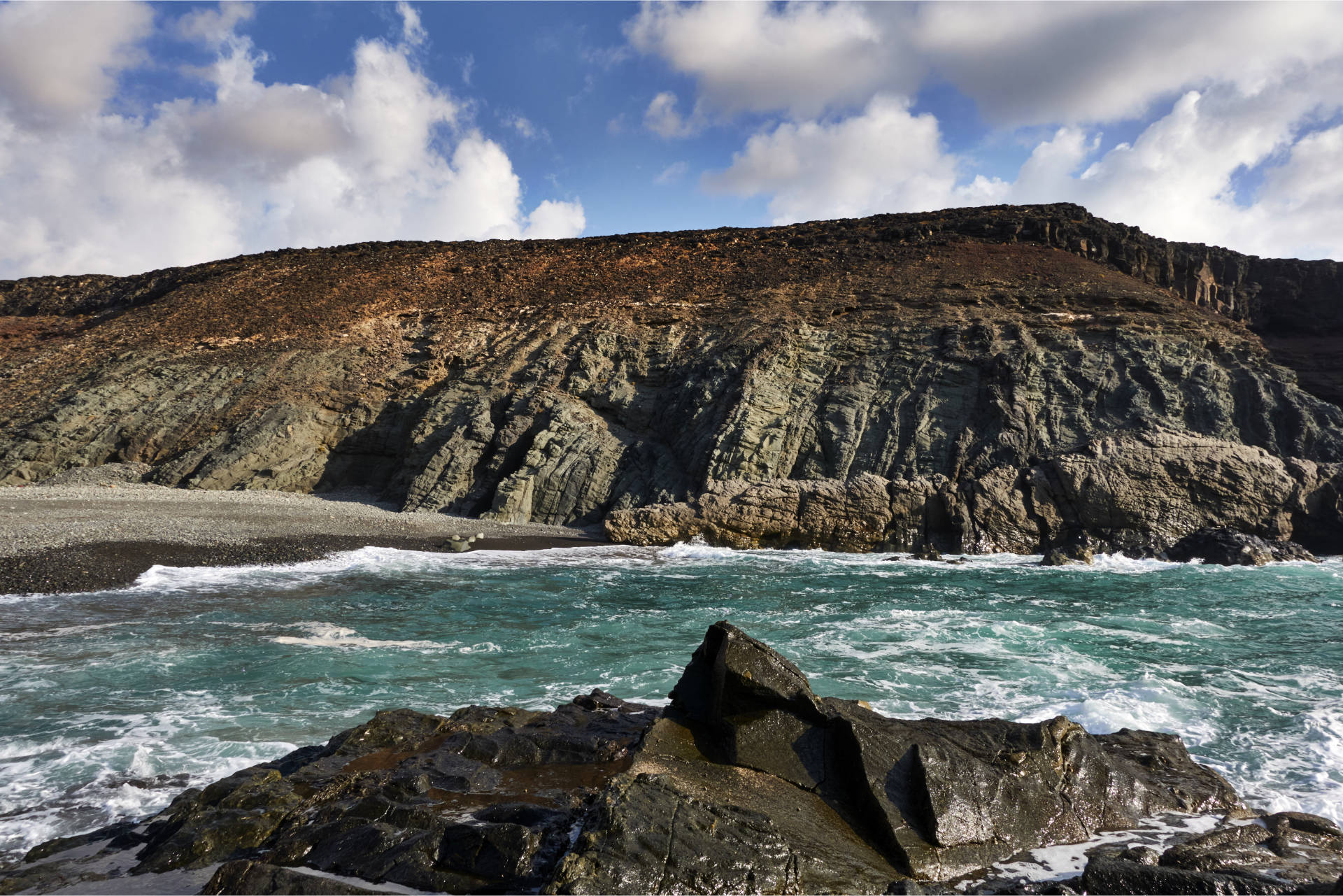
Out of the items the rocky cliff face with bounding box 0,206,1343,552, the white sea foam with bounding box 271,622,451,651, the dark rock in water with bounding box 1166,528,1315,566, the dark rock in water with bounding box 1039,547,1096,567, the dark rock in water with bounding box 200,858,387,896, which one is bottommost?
the white sea foam with bounding box 271,622,451,651

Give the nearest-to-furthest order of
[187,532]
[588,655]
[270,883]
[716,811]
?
[270,883] → [716,811] → [588,655] → [187,532]

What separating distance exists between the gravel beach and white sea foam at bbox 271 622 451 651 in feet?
18.5

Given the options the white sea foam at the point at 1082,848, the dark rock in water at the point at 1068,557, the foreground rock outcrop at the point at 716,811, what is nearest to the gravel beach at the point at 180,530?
the foreground rock outcrop at the point at 716,811

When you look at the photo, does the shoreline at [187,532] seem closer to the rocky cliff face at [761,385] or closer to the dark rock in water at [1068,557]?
the rocky cliff face at [761,385]

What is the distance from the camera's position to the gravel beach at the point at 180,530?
14555mm

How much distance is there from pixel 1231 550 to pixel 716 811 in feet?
64.0

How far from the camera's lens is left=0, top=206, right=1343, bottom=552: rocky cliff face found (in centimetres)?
2080

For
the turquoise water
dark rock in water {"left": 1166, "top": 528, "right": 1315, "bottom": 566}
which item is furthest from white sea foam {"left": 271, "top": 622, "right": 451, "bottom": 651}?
dark rock in water {"left": 1166, "top": 528, "right": 1315, "bottom": 566}

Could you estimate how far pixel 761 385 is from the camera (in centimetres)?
2544

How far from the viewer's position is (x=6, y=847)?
4.97 metres

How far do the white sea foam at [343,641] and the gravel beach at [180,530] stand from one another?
5634 millimetres

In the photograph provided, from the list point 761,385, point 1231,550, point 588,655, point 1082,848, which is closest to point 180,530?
point 588,655

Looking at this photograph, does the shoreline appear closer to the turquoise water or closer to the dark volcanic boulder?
the turquoise water

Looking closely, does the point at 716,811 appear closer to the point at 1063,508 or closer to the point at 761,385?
the point at 1063,508
